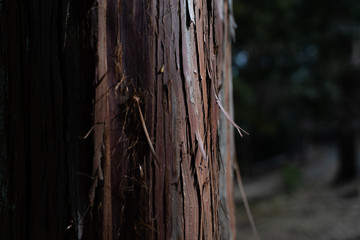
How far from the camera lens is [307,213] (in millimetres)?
6801

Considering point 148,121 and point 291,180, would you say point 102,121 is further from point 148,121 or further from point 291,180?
point 291,180

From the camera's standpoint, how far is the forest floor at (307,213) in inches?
222

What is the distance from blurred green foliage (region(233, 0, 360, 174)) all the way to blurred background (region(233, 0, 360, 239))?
0.02m

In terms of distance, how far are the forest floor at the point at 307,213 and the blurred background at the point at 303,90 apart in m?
0.02

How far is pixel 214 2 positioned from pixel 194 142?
13.0 inches

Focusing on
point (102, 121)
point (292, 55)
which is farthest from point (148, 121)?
point (292, 55)

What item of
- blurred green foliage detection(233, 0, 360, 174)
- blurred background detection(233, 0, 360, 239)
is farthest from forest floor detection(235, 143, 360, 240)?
blurred green foliage detection(233, 0, 360, 174)

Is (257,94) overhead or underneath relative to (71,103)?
overhead

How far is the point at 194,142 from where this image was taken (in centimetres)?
68

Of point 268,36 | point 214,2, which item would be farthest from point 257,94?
point 214,2

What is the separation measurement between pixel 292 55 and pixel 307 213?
526 centimetres

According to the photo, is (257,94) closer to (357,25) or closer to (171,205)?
(357,25)

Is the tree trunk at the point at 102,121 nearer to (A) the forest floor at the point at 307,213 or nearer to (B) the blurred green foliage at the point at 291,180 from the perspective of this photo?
(A) the forest floor at the point at 307,213

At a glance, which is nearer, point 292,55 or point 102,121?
point 102,121
